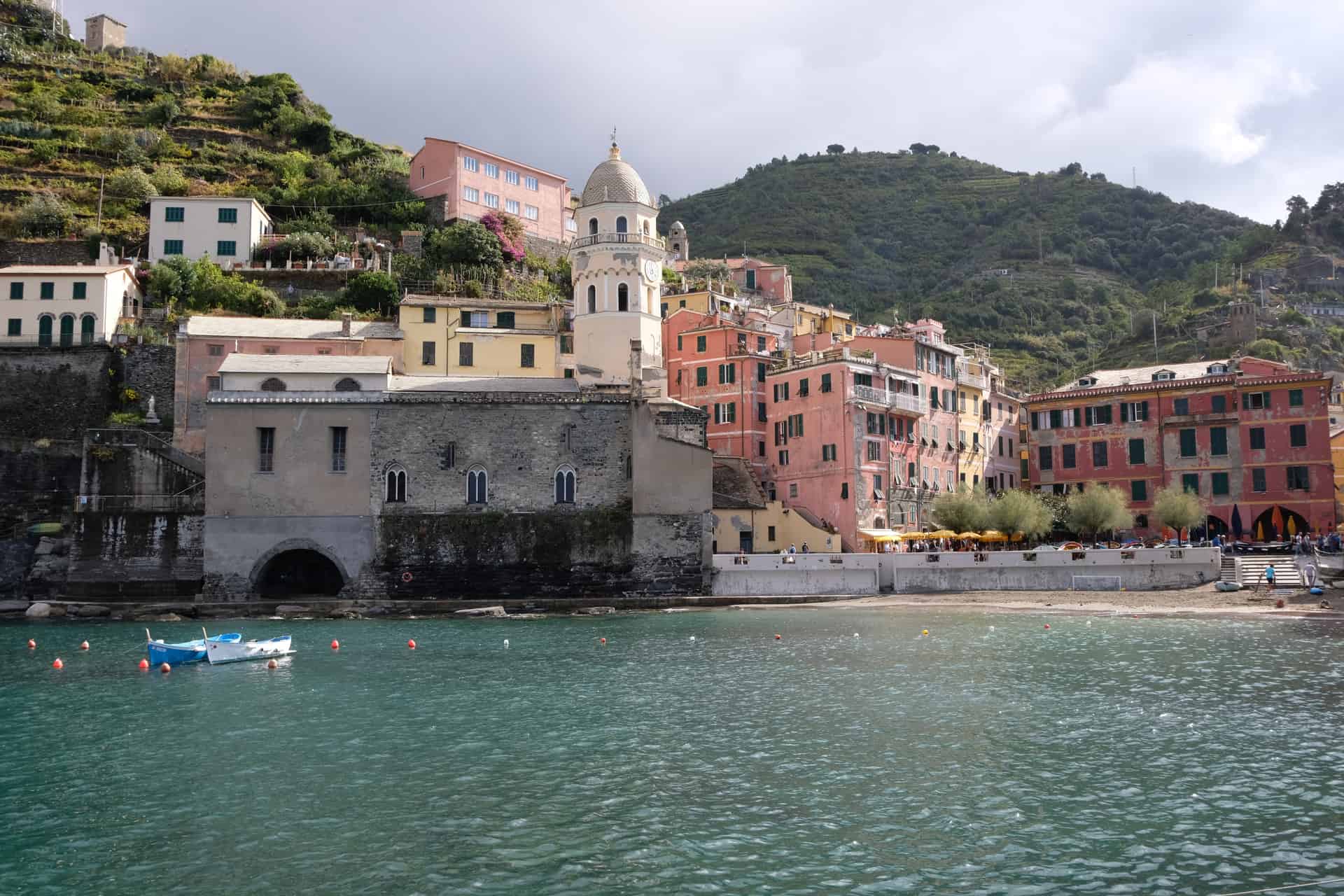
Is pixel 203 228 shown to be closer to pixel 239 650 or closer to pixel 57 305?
pixel 57 305

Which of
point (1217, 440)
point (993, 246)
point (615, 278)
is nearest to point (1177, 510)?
point (1217, 440)

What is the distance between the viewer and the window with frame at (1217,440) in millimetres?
51938

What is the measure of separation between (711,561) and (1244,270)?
8785 centimetres

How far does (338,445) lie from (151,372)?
13.8 metres

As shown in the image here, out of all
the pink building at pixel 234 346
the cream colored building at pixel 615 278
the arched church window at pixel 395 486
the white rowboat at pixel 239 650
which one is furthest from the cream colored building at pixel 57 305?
the white rowboat at pixel 239 650

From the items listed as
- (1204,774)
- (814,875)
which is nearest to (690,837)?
(814,875)

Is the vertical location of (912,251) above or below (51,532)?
above

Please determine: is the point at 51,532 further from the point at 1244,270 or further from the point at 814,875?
the point at 1244,270

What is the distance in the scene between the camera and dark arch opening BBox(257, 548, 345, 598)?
46.3 metres

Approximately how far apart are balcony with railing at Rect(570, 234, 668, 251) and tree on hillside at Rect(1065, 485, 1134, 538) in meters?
23.5

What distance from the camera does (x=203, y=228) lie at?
206ft

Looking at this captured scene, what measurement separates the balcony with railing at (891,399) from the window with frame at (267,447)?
25.8 m

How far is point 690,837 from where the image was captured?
13766mm

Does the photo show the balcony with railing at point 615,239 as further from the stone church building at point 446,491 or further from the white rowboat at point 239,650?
the white rowboat at point 239,650
